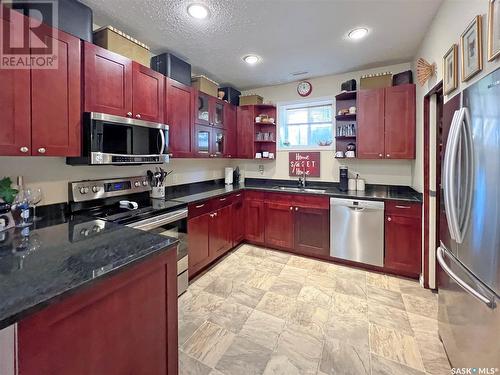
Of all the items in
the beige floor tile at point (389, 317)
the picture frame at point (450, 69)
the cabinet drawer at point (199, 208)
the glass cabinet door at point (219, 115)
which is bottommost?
the beige floor tile at point (389, 317)

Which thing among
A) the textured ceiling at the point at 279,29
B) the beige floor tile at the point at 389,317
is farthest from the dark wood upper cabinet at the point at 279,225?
the textured ceiling at the point at 279,29

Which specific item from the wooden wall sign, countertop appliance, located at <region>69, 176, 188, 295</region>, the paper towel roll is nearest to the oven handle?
countertop appliance, located at <region>69, 176, 188, 295</region>

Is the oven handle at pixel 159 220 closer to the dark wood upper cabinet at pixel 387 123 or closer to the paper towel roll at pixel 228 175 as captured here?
the paper towel roll at pixel 228 175

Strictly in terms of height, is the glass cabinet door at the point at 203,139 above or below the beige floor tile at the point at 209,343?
above

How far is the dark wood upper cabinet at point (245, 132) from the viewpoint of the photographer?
12.6ft

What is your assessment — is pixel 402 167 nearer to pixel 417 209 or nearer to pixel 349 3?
pixel 417 209

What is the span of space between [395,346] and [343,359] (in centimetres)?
43

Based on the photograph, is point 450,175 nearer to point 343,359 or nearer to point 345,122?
point 343,359

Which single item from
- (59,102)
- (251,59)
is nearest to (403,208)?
(251,59)

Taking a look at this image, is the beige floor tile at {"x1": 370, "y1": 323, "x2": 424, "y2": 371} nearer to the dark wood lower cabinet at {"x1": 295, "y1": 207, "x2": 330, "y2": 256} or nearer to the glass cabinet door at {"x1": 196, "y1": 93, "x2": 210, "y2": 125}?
the dark wood lower cabinet at {"x1": 295, "y1": 207, "x2": 330, "y2": 256}

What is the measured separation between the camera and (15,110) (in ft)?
4.81

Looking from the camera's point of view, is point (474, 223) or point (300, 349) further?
point (300, 349)

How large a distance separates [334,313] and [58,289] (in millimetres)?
2037

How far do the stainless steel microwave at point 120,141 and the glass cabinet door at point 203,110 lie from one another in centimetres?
71
